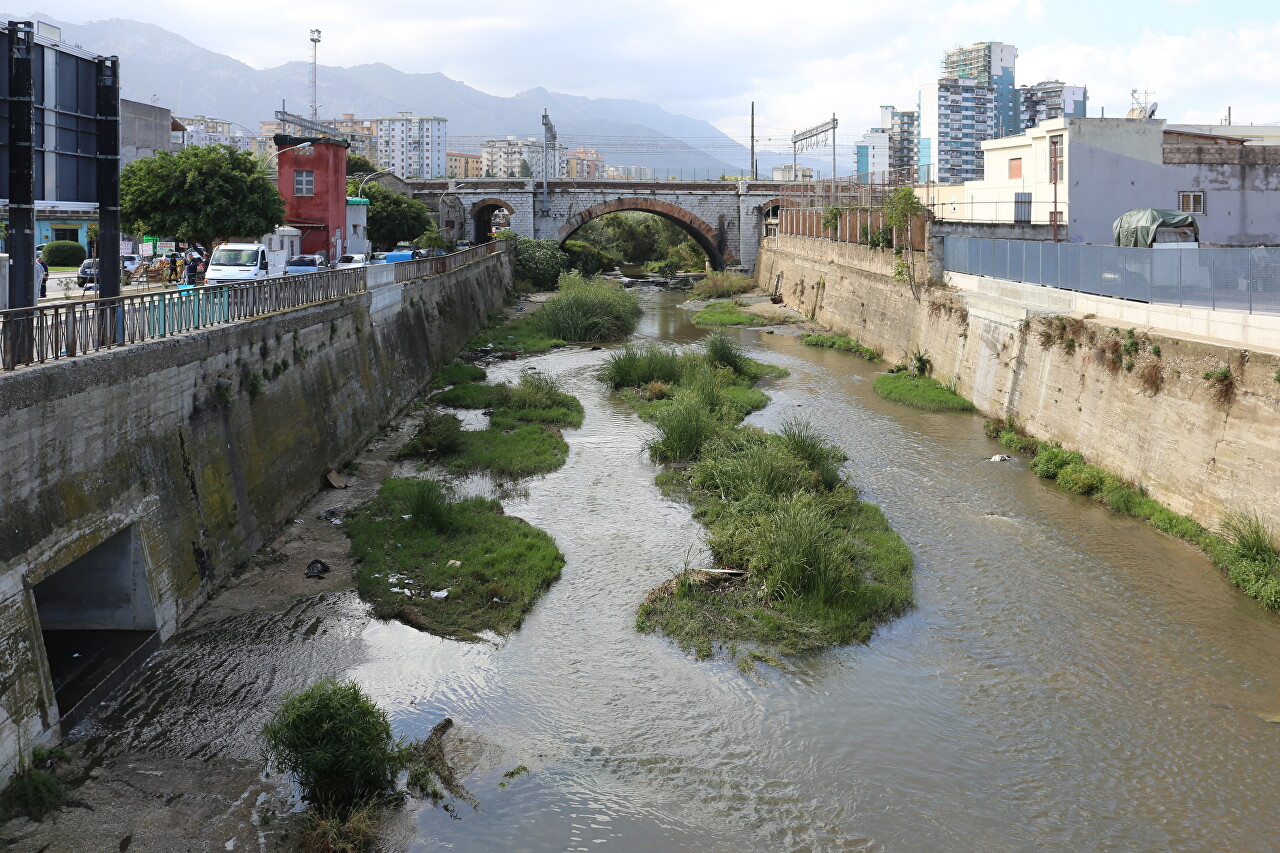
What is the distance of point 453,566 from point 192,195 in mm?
17958

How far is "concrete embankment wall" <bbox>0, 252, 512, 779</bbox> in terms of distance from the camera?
10.2 m

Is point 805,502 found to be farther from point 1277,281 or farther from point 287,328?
point 287,328

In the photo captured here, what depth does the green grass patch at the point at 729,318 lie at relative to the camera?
159 ft

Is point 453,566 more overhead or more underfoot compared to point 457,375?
more underfoot

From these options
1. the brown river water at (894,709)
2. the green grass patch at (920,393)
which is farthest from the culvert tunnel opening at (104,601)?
the green grass patch at (920,393)

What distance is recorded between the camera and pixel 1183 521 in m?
16.8

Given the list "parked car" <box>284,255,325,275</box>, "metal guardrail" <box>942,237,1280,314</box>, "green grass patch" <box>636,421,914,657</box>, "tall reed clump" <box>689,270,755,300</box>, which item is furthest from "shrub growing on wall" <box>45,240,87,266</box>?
"tall reed clump" <box>689,270,755,300</box>

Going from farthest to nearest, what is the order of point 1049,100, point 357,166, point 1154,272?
1. point 1049,100
2. point 357,166
3. point 1154,272

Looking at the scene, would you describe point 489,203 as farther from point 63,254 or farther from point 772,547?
point 772,547

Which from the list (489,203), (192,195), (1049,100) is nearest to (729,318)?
(489,203)

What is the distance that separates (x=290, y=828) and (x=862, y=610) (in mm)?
7701

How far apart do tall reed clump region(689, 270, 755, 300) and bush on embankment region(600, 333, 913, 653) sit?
125ft

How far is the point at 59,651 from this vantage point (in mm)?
12008

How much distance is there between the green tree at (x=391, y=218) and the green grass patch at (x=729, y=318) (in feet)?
52.9
